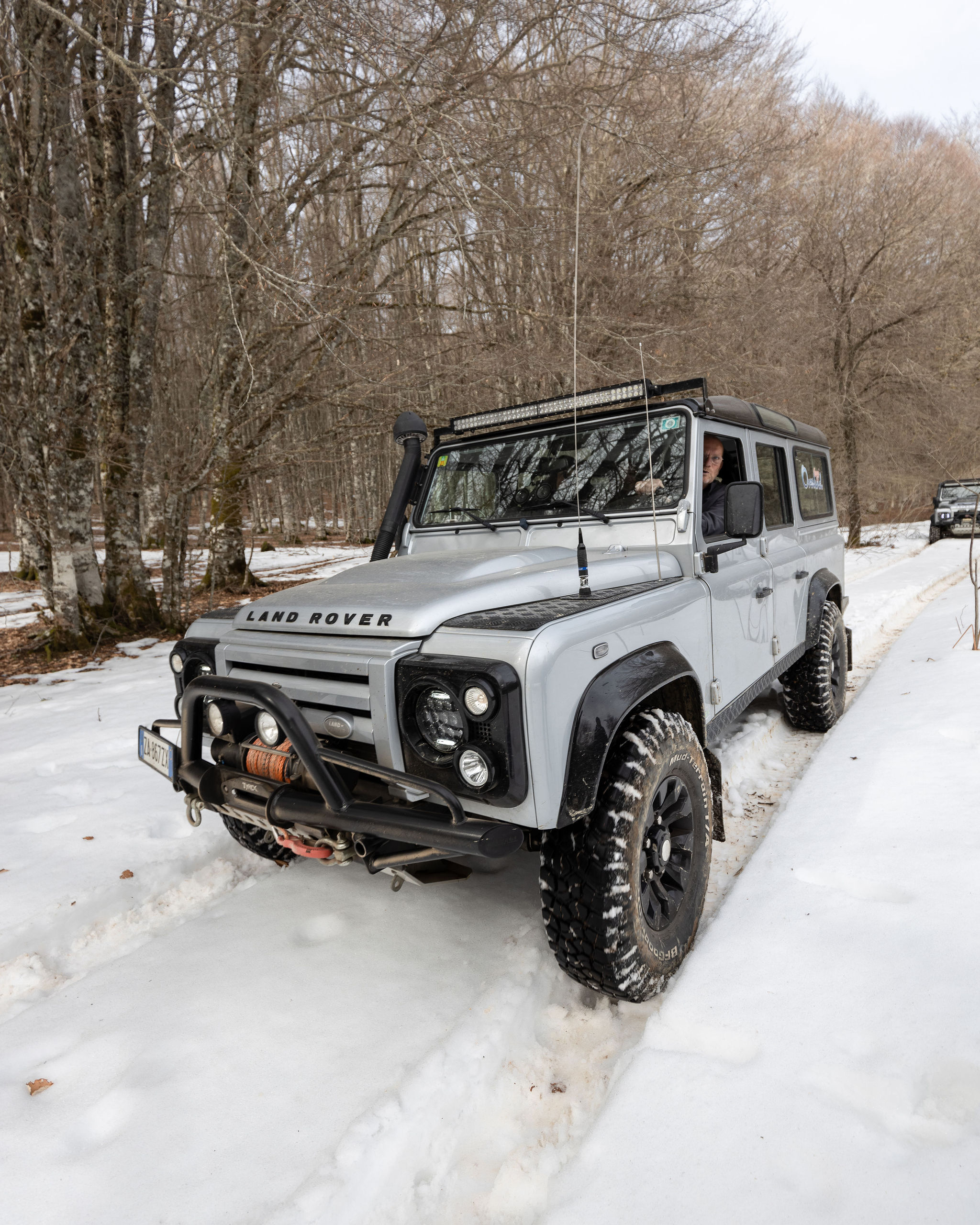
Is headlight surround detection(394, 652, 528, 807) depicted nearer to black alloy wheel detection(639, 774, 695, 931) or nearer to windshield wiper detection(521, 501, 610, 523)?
black alloy wheel detection(639, 774, 695, 931)

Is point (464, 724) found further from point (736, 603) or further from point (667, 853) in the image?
point (736, 603)

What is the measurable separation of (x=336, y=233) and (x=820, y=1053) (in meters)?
9.28

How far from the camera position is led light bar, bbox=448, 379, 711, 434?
129 inches

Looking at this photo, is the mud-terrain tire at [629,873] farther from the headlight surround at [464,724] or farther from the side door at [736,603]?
the side door at [736,603]

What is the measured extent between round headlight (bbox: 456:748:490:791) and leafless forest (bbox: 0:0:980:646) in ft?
12.2

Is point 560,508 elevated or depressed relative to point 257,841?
elevated

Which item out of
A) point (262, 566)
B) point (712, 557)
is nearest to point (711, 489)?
point (712, 557)

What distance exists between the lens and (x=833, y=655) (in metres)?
4.85

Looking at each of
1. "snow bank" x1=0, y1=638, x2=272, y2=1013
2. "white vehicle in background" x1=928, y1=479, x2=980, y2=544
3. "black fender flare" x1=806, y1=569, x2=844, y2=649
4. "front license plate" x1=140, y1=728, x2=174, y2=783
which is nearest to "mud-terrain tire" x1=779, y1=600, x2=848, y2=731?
"black fender flare" x1=806, y1=569, x2=844, y2=649

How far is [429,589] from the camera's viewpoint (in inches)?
99.6

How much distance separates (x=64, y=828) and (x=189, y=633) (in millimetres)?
1628

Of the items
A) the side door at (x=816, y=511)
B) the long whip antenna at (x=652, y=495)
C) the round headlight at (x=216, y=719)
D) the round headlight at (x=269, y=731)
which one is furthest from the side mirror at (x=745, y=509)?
the round headlight at (x=216, y=719)

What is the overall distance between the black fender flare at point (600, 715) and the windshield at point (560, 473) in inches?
39.2

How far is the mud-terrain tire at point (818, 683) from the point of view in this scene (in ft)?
15.4
